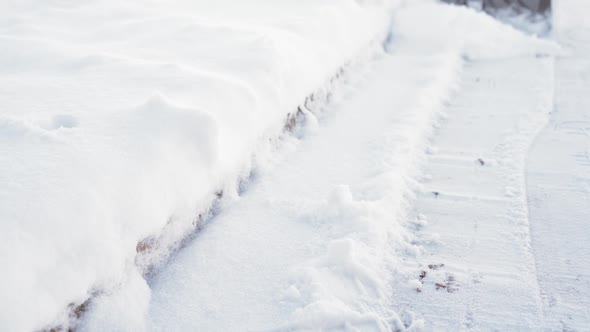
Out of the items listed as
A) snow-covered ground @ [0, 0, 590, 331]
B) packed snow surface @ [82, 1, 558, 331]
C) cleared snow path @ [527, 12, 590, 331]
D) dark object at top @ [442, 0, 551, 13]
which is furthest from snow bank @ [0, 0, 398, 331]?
dark object at top @ [442, 0, 551, 13]

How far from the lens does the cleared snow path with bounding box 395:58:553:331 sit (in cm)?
179

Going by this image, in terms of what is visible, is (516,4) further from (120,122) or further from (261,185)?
(120,122)

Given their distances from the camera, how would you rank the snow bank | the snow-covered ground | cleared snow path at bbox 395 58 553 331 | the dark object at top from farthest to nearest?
the dark object at top → cleared snow path at bbox 395 58 553 331 → the snow-covered ground → the snow bank

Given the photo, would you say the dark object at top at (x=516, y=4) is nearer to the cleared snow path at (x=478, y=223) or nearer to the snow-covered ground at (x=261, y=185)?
the snow-covered ground at (x=261, y=185)

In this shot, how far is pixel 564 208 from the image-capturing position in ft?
7.67

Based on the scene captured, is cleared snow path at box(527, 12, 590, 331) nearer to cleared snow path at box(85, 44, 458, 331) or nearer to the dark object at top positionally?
cleared snow path at box(85, 44, 458, 331)

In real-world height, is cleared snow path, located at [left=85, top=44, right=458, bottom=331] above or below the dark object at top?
below

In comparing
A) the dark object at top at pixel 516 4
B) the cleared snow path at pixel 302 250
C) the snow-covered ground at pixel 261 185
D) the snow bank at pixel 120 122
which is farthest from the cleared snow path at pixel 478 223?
the dark object at top at pixel 516 4

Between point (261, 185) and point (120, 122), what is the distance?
767 mm

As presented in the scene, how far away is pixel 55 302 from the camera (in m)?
1.38

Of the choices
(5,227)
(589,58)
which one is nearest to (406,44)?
(589,58)

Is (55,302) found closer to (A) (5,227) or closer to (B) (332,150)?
(A) (5,227)

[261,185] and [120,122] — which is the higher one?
[120,122]

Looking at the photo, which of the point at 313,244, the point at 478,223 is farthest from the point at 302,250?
the point at 478,223
